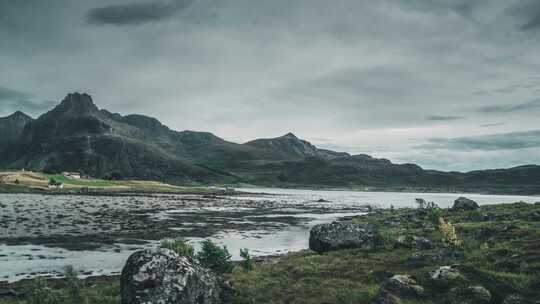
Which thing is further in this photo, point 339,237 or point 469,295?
point 339,237

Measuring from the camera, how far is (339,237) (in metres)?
33.1

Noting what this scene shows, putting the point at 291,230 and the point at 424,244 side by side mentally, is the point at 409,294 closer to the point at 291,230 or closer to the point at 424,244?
the point at 424,244

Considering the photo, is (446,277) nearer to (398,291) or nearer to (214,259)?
(398,291)

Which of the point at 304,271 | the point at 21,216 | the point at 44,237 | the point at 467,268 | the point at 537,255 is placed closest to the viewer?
the point at 467,268

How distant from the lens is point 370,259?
2570cm

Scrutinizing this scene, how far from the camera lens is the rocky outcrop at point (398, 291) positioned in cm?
1581

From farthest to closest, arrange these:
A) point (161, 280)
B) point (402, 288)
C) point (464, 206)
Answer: point (464, 206) → point (402, 288) → point (161, 280)

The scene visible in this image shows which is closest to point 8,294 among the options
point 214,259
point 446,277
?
point 214,259

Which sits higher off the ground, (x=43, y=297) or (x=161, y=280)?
(x=161, y=280)

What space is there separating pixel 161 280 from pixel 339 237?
821 inches

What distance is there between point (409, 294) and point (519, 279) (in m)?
5.34

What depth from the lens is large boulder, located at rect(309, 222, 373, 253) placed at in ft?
107

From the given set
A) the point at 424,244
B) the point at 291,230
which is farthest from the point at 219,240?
the point at 424,244

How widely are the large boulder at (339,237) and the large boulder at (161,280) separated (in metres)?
18.1
